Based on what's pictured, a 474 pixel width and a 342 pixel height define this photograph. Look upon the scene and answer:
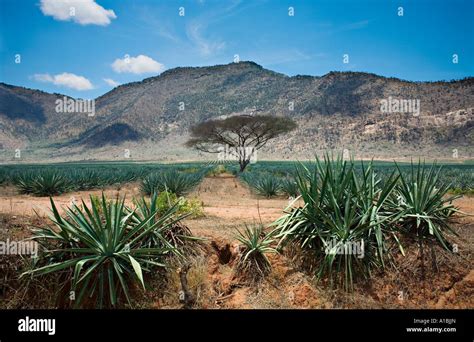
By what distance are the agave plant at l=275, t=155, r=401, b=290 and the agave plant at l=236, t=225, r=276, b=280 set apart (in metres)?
0.32

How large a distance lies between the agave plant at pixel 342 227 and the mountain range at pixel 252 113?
3897 cm

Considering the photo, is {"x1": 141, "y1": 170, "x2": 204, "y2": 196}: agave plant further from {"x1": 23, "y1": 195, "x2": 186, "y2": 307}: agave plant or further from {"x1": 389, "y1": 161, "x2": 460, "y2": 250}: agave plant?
{"x1": 389, "y1": 161, "x2": 460, "y2": 250}: agave plant

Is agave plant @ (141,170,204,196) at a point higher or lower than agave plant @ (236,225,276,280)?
higher

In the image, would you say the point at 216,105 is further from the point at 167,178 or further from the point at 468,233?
the point at 468,233

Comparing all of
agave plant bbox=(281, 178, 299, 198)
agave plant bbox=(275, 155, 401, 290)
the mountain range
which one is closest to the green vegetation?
agave plant bbox=(275, 155, 401, 290)


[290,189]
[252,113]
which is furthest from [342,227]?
[252,113]

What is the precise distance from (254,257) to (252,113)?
245ft

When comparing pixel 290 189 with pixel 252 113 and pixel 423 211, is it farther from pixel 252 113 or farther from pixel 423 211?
pixel 252 113

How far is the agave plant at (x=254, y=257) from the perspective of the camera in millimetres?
5692

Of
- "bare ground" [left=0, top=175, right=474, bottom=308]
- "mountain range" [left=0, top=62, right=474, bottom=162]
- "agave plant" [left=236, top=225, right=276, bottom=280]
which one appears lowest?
"bare ground" [left=0, top=175, right=474, bottom=308]

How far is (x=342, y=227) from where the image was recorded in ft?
18.2

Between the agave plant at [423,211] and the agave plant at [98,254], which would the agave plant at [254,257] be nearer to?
the agave plant at [98,254]

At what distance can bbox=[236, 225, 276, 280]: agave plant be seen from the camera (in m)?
5.69

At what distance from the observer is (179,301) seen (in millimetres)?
5250
